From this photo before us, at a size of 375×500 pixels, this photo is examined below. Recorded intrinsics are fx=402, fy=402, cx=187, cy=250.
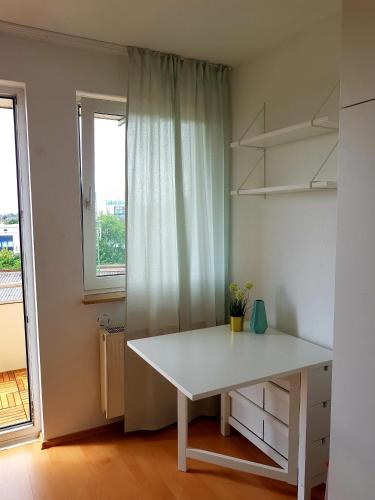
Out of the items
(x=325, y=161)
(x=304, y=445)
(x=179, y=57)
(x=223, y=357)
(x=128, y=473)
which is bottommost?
(x=128, y=473)

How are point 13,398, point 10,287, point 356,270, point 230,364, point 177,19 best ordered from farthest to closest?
point 13,398
point 10,287
point 177,19
point 230,364
point 356,270

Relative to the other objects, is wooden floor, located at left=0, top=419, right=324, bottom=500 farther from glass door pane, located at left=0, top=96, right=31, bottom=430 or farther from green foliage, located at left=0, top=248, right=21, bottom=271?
green foliage, located at left=0, top=248, right=21, bottom=271

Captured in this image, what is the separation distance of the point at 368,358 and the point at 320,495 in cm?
126

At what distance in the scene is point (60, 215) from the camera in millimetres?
2484

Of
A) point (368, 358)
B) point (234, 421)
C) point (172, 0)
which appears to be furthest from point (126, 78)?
point (234, 421)

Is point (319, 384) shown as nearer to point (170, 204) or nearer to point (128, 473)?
point (128, 473)

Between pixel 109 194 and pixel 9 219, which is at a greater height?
pixel 109 194

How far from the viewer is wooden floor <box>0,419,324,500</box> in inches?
84.6

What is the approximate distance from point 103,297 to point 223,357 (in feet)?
3.19

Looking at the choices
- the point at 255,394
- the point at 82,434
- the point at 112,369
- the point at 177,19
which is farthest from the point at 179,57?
the point at 82,434

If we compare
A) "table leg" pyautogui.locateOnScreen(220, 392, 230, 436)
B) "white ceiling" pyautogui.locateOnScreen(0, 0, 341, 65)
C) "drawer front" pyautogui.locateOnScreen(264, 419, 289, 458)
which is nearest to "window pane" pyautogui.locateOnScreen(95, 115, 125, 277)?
"white ceiling" pyautogui.locateOnScreen(0, 0, 341, 65)

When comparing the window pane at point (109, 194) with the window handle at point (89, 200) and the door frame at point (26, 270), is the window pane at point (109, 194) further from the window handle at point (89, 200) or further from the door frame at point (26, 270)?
the door frame at point (26, 270)

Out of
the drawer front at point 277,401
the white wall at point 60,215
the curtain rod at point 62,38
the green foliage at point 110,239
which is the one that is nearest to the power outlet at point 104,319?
the white wall at point 60,215

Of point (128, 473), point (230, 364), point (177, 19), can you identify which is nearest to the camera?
point (230, 364)
